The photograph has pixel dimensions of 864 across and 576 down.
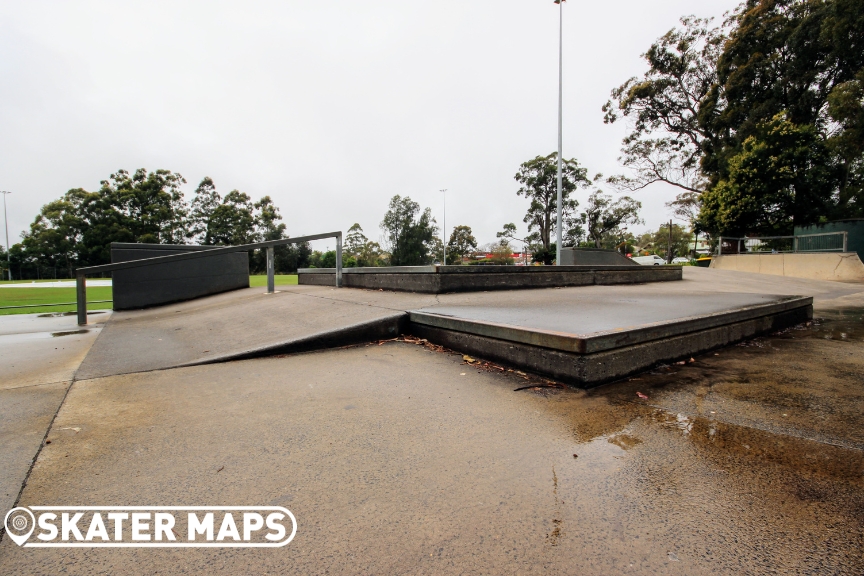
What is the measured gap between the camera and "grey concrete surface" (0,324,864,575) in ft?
3.84

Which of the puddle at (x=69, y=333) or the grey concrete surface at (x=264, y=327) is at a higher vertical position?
the grey concrete surface at (x=264, y=327)

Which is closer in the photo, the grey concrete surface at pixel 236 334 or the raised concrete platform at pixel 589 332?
the raised concrete platform at pixel 589 332

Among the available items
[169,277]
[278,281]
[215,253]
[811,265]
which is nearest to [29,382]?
[215,253]

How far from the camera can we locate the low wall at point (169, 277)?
8578 mm

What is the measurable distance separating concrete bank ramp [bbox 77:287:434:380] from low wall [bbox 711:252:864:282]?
61.3 ft

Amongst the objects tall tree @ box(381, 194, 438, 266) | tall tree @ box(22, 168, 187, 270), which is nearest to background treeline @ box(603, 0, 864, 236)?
tall tree @ box(381, 194, 438, 266)

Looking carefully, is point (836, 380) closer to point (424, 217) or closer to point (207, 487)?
point (207, 487)

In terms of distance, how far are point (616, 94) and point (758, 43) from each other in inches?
341

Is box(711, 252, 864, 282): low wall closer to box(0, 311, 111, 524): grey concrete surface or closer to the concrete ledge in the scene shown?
the concrete ledge

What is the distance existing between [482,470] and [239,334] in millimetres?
3773

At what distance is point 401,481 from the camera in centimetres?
159

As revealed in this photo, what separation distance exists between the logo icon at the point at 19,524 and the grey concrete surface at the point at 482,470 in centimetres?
6

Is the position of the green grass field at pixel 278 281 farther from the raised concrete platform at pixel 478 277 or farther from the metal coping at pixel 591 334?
the metal coping at pixel 591 334

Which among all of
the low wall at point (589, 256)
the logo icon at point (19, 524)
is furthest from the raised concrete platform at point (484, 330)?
the low wall at point (589, 256)
